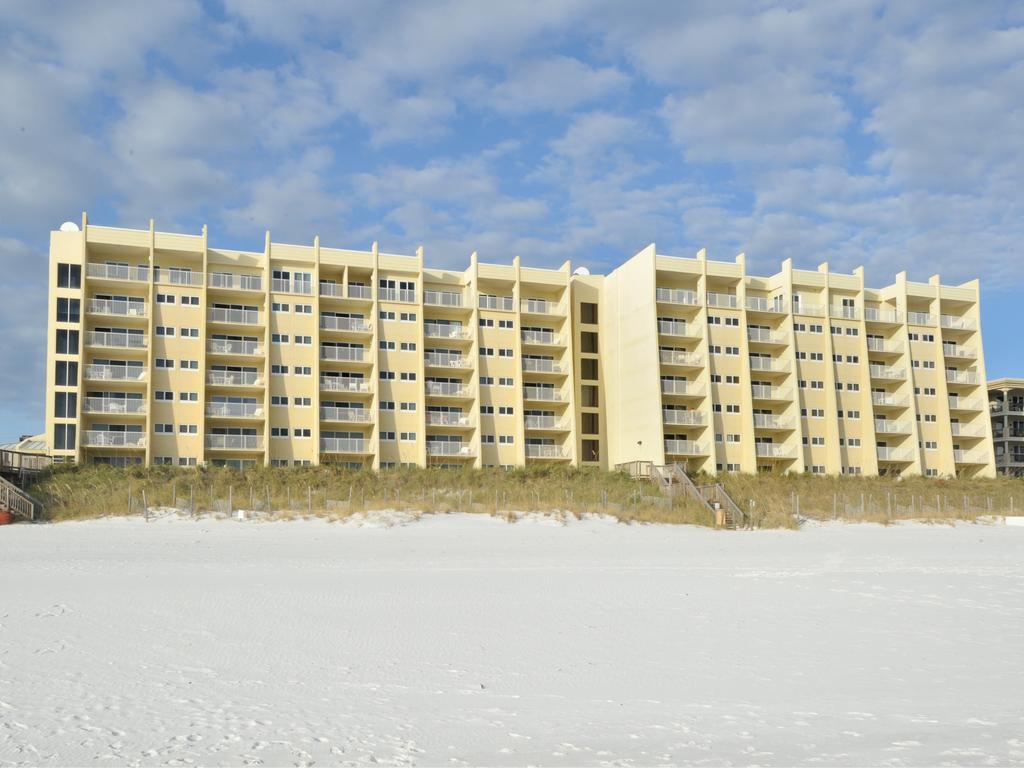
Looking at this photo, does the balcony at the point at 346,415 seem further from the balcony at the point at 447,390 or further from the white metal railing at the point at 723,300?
the white metal railing at the point at 723,300

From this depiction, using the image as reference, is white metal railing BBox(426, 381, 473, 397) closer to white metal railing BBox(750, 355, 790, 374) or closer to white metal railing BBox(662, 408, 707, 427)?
white metal railing BBox(662, 408, 707, 427)

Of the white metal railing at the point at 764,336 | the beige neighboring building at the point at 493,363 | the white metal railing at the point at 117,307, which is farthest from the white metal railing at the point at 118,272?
the white metal railing at the point at 764,336

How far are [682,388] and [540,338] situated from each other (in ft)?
37.4

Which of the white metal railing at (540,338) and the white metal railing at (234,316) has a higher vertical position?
the white metal railing at (234,316)

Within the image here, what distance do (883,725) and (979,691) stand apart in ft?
8.69

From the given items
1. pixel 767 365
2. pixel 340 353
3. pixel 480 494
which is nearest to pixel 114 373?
pixel 340 353

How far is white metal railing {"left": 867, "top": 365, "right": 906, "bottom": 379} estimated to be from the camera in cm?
7244

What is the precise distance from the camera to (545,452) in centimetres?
6562

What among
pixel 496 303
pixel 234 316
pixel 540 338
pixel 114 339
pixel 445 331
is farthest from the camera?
pixel 540 338

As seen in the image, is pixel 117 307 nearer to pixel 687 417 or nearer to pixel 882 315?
pixel 687 417

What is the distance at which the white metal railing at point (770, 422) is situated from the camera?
2677 inches

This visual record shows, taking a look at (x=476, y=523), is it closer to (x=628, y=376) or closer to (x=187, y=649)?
(x=187, y=649)

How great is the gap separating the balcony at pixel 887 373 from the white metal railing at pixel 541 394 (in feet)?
86.2

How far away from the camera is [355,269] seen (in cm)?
6425
